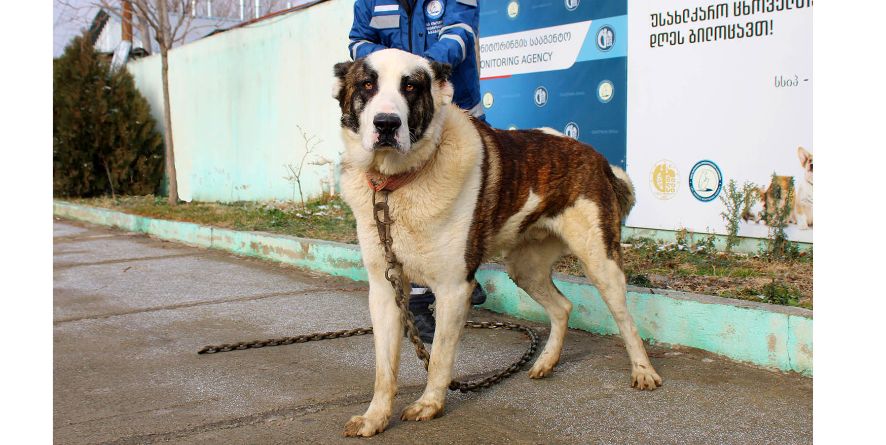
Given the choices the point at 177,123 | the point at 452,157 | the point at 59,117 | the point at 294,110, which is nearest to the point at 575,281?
the point at 452,157

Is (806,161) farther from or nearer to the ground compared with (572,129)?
nearer to the ground

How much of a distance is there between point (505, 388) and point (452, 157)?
1.12m

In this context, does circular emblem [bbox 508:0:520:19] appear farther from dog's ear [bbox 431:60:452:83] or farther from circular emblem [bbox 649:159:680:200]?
dog's ear [bbox 431:60:452:83]

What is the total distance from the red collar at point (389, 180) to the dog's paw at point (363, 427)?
0.92m

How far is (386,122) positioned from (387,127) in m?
0.02

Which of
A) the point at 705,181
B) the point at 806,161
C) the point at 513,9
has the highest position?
the point at 513,9

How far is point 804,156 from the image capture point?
5.47 meters

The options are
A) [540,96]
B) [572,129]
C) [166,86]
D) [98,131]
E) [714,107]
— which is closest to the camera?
[714,107]

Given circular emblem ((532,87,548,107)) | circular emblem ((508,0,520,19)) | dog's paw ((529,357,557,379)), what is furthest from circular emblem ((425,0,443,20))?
circular emblem ((508,0,520,19))

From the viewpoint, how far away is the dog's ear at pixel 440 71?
11.1 feet

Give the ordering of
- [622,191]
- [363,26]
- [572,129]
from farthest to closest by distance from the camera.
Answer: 1. [572,129]
2. [363,26]
3. [622,191]

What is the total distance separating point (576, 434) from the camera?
3.10 metres

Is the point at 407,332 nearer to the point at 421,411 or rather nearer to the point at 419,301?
the point at 421,411

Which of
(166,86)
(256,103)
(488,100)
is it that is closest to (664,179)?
(488,100)
